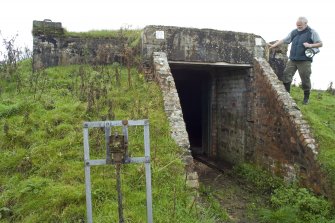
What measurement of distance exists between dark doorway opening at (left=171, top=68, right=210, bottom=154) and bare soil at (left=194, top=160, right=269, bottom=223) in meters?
2.74

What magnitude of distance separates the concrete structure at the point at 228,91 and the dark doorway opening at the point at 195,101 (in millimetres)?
44

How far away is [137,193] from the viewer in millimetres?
4688

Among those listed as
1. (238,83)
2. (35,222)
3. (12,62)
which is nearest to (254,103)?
(238,83)

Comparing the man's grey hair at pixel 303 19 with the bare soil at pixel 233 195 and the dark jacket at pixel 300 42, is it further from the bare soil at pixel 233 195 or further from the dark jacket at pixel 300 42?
the bare soil at pixel 233 195

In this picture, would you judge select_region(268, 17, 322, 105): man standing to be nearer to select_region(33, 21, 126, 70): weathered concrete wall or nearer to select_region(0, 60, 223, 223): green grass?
select_region(0, 60, 223, 223): green grass

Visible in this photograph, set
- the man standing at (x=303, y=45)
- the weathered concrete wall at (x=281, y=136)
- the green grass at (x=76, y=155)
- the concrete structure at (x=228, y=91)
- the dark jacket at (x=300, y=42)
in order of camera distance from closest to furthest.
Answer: the green grass at (x=76, y=155)
the weathered concrete wall at (x=281, y=136)
the concrete structure at (x=228, y=91)
the man standing at (x=303, y=45)
the dark jacket at (x=300, y=42)

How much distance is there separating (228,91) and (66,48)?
5327 millimetres

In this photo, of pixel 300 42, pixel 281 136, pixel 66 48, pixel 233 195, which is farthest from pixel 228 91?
pixel 66 48

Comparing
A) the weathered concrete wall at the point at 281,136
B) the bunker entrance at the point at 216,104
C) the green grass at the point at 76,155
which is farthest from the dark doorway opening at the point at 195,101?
the green grass at the point at 76,155

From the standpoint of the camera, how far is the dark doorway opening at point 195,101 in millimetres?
11550

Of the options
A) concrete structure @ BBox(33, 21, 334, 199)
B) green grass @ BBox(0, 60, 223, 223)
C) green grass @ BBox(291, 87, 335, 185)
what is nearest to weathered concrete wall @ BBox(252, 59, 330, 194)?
concrete structure @ BBox(33, 21, 334, 199)

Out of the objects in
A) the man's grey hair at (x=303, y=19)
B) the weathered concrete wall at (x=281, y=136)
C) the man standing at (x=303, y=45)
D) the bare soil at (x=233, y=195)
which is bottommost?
the bare soil at (x=233, y=195)

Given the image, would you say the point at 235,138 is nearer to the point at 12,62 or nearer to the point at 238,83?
the point at 238,83

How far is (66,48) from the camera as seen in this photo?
9.99m
